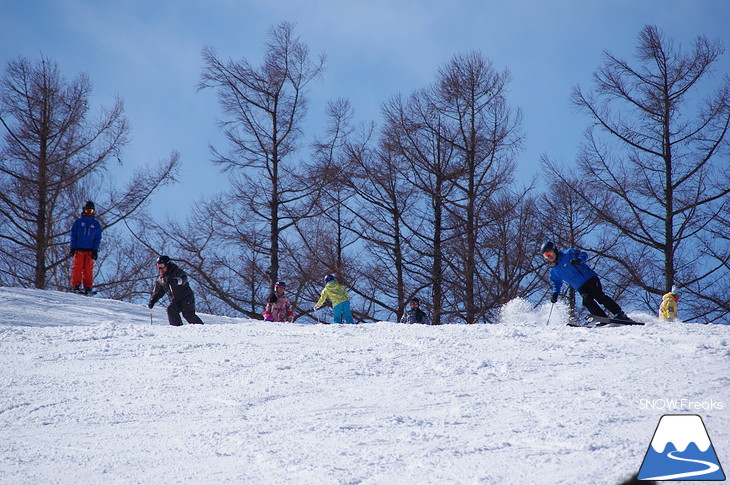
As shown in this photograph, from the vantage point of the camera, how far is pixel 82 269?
1437 centimetres

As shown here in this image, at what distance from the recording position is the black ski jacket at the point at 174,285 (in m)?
11.2

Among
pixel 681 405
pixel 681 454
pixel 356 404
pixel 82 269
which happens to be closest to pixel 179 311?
pixel 82 269

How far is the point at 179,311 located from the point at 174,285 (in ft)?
1.55

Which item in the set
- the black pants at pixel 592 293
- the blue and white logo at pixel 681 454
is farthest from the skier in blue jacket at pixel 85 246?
the blue and white logo at pixel 681 454

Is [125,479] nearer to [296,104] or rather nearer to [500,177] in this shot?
[500,177]

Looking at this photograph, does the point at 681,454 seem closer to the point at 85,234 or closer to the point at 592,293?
the point at 592,293

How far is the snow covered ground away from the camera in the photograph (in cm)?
399

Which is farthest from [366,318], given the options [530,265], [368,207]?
[530,265]

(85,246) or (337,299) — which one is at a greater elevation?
(85,246)

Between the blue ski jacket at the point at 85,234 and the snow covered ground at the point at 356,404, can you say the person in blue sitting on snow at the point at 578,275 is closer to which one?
the snow covered ground at the point at 356,404

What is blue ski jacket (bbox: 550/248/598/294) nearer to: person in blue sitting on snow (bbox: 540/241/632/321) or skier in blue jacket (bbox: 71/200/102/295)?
person in blue sitting on snow (bbox: 540/241/632/321)

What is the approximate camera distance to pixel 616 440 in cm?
420

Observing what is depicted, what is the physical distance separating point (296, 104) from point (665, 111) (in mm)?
9765

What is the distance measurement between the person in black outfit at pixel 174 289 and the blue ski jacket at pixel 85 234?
137 inches
